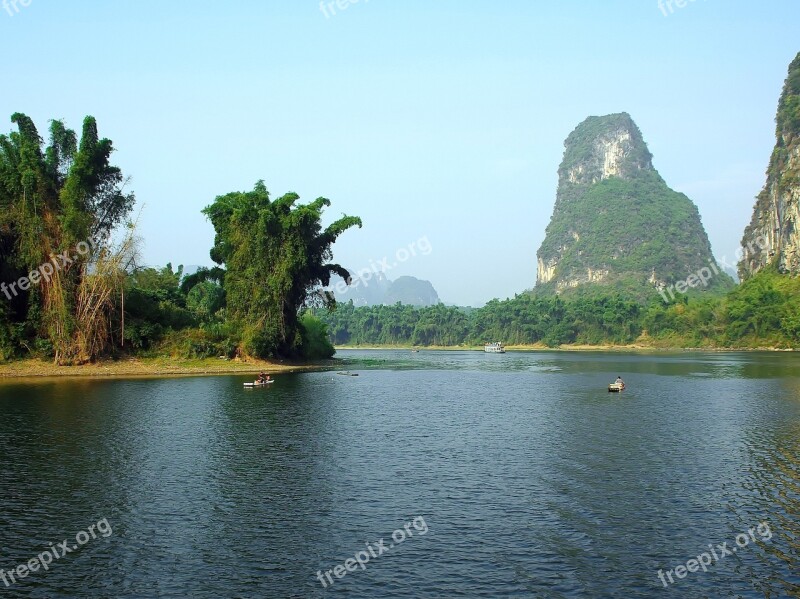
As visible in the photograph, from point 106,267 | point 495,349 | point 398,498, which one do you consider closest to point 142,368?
point 106,267

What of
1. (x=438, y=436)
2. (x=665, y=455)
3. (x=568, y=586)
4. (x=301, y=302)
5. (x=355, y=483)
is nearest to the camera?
(x=568, y=586)

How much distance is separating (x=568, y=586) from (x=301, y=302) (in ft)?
212

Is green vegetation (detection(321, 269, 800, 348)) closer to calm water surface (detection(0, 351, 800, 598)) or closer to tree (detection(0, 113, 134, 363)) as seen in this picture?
tree (detection(0, 113, 134, 363))

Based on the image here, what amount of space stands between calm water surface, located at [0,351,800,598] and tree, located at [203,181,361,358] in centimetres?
2821

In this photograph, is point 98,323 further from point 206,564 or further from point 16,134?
point 206,564

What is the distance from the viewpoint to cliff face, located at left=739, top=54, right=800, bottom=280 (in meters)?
168

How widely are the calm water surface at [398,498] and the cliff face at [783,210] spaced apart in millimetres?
147804

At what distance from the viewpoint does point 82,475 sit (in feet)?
74.5

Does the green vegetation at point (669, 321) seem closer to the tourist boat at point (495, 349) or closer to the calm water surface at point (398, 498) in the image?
the tourist boat at point (495, 349)

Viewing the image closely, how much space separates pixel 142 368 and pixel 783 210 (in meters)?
171

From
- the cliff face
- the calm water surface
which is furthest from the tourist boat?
the calm water surface

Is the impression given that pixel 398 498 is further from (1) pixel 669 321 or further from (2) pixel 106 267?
(1) pixel 669 321

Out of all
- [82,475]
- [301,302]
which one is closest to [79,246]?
[301,302]

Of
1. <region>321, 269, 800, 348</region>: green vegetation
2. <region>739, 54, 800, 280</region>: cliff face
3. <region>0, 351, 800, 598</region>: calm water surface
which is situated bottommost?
<region>0, 351, 800, 598</region>: calm water surface
